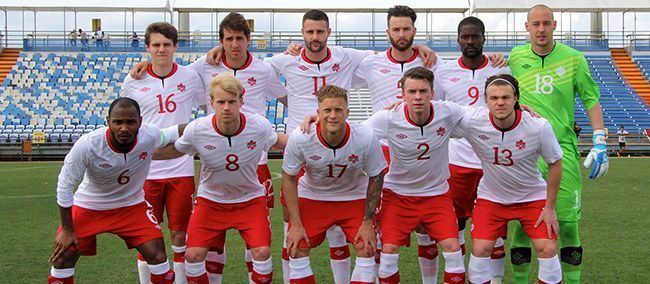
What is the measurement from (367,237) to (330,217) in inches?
14.3

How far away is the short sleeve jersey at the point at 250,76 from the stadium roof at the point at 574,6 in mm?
31231

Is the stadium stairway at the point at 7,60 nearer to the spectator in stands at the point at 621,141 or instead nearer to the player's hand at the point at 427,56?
the spectator in stands at the point at 621,141

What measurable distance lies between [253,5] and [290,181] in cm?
3156

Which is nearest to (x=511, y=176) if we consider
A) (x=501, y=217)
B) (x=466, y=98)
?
(x=501, y=217)

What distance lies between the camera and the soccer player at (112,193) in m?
4.97

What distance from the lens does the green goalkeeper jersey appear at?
215 inches

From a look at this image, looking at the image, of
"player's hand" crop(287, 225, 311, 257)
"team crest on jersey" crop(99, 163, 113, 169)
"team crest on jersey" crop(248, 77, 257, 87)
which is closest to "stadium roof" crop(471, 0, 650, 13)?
"team crest on jersey" crop(248, 77, 257, 87)

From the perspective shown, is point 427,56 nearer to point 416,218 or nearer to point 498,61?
point 498,61

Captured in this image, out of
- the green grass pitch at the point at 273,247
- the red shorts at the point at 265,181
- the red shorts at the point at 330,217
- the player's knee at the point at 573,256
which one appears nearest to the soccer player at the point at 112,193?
the red shorts at the point at 265,181

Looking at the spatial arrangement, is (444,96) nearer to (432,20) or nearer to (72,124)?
(72,124)

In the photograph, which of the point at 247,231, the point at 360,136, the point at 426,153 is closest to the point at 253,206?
the point at 247,231

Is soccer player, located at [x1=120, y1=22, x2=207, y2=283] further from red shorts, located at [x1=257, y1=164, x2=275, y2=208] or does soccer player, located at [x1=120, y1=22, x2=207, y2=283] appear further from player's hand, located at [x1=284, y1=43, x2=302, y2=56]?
player's hand, located at [x1=284, y1=43, x2=302, y2=56]

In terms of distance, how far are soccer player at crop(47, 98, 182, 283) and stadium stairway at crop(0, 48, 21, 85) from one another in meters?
30.4

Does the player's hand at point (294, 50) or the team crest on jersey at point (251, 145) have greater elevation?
the player's hand at point (294, 50)
